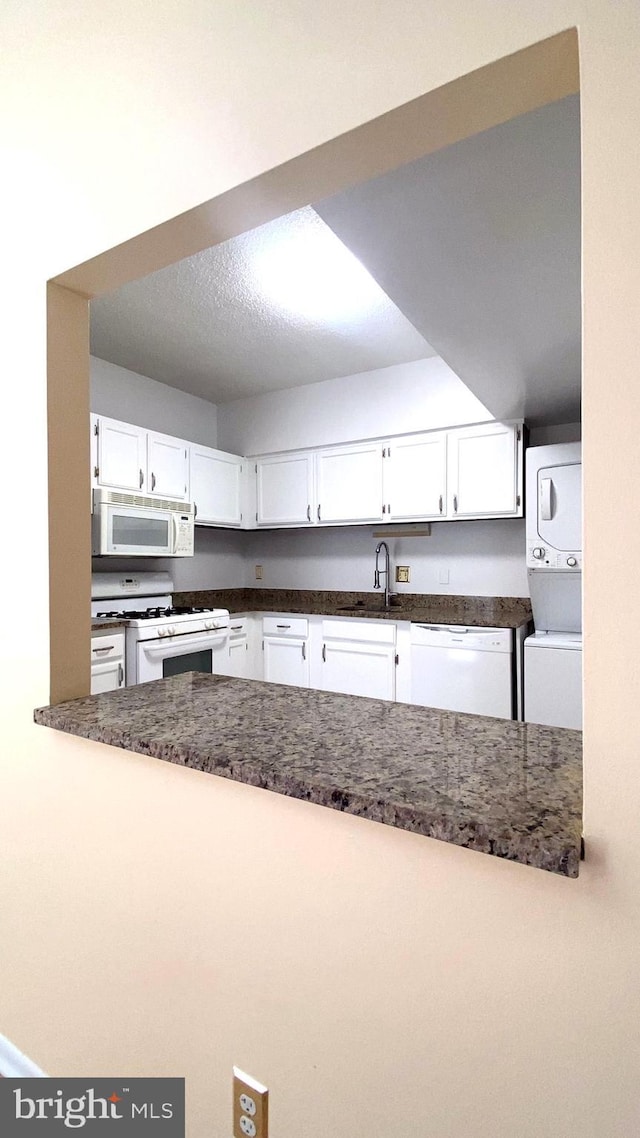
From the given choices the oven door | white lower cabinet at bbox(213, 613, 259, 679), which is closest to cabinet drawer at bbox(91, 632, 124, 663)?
the oven door

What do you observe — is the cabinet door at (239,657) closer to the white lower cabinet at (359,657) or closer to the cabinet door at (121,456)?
the white lower cabinet at (359,657)

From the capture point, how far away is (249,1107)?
950 millimetres

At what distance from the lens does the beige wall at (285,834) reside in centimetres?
60

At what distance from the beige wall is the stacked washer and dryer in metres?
2.51

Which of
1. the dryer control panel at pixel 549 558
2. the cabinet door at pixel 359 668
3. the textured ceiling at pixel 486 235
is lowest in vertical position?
the cabinet door at pixel 359 668

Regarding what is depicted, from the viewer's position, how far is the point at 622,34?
584mm

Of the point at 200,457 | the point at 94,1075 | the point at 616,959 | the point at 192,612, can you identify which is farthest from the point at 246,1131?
the point at 200,457

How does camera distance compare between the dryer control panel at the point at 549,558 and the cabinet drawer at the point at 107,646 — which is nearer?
the cabinet drawer at the point at 107,646

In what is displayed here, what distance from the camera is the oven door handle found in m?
3.32

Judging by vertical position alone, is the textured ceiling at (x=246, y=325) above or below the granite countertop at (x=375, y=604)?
above

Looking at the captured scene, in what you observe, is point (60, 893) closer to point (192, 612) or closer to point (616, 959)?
point (616, 959)

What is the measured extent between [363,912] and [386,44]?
1191 mm

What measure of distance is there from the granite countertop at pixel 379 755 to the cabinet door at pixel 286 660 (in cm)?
297

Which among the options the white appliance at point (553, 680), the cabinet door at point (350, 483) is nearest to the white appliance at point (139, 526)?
the cabinet door at point (350, 483)
